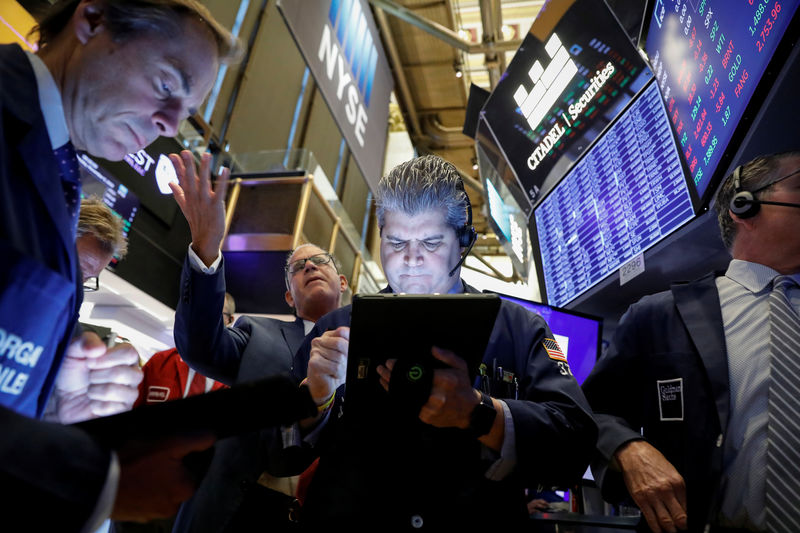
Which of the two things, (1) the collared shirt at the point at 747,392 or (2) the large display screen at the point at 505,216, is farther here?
(2) the large display screen at the point at 505,216

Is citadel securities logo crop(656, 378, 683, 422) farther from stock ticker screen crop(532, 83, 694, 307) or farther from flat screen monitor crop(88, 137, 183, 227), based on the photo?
flat screen monitor crop(88, 137, 183, 227)

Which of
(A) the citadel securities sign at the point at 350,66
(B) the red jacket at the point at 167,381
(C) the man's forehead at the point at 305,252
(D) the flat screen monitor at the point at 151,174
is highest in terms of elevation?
(A) the citadel securities sign at the point at 350,66

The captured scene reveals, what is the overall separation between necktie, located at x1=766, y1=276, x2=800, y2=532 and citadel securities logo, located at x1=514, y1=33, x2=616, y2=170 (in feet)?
6.17

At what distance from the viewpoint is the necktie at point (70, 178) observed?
1085 mm

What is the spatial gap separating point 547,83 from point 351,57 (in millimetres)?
5692

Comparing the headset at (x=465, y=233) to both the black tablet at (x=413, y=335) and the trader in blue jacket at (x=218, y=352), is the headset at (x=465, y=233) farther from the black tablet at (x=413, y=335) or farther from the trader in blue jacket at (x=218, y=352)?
the trader in blue jacket at (x=218, y=352)

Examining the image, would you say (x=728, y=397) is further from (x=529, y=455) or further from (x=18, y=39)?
(x=18, y=39)

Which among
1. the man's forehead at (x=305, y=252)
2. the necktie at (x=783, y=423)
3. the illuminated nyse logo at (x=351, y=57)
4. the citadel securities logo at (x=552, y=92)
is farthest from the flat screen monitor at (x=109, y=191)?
the illuminated nyse logo at (x=351, y=57)

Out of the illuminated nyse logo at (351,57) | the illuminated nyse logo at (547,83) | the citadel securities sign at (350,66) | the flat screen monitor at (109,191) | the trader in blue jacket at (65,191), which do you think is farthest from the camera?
the illuminated nyse logo at (351,57)

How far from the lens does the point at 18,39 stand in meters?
3.04

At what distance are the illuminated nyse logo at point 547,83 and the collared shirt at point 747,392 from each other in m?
1.93

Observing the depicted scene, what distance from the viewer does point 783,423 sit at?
1.45 meters

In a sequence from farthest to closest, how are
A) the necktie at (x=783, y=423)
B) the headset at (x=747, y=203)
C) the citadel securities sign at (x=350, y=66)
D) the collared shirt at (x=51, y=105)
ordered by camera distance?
the citadel securities sign at (x=350, y=66)
the headset at (x=747, y=203)
the necktie at (x=783, y=423)
the collared shirt at (x=51, y=105)

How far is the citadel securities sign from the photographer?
22.8 feet
